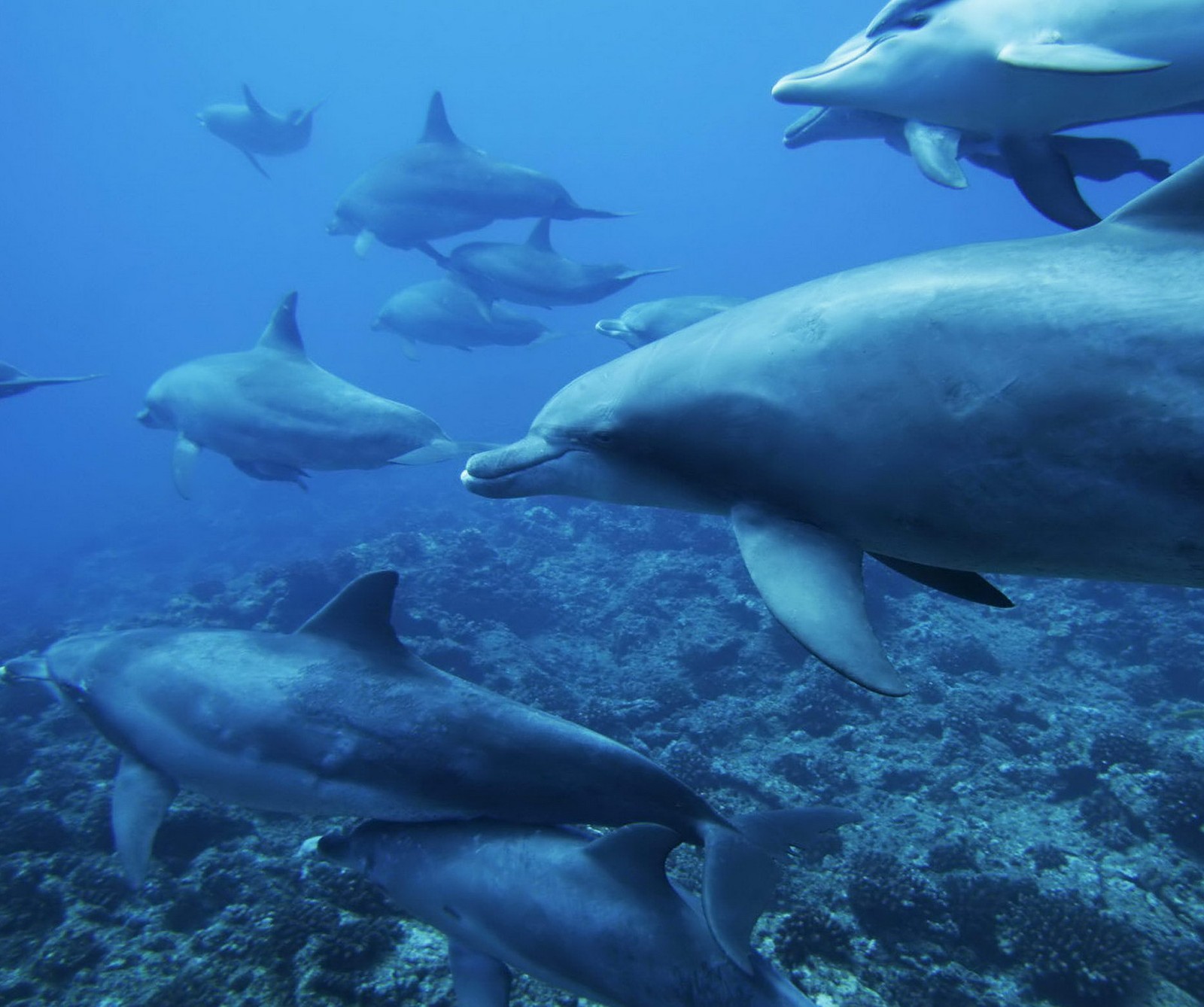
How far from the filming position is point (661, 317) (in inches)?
446

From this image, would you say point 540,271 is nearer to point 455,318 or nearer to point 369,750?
point 455,318

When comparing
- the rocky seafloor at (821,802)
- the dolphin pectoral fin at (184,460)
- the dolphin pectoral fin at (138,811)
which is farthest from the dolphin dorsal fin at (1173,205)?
the dolphin pectoral fin at (184,460)

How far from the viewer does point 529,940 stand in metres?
3.58

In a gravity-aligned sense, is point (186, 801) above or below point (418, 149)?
below

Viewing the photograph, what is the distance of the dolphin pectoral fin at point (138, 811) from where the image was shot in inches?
189

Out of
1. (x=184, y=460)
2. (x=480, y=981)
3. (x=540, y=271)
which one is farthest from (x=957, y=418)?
(x=540, y=271)

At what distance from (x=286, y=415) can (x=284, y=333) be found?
155 centimetres

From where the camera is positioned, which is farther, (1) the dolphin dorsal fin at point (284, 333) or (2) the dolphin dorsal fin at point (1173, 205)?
(1) the dolphin dorsal fin at point (284, 333)

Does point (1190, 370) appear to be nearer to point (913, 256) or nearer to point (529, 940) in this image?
point (913, 256)

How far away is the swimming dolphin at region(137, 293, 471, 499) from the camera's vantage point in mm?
8344

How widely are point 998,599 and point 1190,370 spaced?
52.6 inches

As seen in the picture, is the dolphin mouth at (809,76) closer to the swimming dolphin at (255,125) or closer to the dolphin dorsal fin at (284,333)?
the dolphin dorsal fin at (284,333)

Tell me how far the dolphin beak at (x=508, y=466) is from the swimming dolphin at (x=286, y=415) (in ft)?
15.6

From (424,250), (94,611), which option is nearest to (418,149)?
(424,250)
